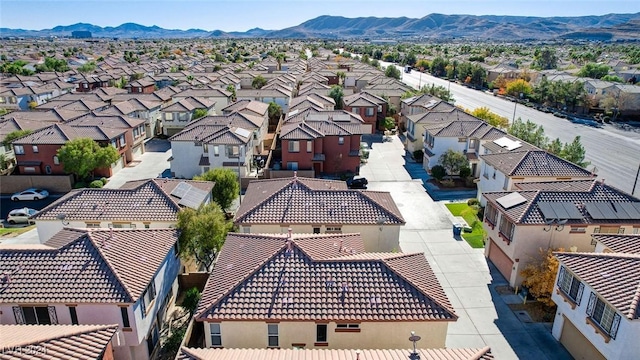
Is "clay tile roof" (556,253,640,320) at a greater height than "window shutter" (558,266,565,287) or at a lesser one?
greater

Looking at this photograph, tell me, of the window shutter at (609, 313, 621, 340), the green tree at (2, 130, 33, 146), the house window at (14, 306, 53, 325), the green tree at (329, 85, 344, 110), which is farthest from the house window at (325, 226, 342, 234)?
the green tree at (329, 85, 344, 110)

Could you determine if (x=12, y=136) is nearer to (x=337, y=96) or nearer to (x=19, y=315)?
(x=19, y=315)

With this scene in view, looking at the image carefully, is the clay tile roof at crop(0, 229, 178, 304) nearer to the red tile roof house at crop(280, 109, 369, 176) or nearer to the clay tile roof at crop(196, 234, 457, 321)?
the clay tile roof at crop(196, 234, 457, 321)

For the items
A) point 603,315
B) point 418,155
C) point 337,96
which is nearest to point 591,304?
point 603,315

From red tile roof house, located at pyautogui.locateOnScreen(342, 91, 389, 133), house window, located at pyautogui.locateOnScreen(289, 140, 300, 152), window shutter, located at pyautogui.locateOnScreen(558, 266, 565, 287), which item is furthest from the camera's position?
red tile roof house, located at pyautogui.locateOnScreen(342, 91, 389, 133)

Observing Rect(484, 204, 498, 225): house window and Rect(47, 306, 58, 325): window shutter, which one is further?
Rect(484, 204, 498, 225): house window

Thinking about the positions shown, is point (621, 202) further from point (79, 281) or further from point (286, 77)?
point (286, 77)
